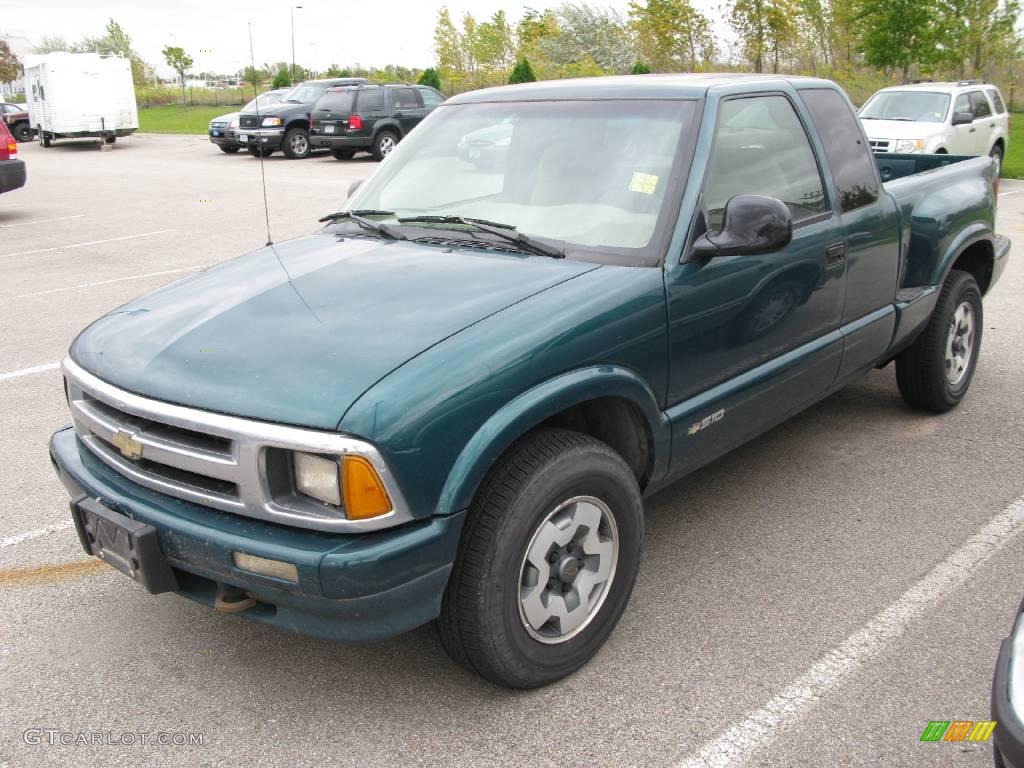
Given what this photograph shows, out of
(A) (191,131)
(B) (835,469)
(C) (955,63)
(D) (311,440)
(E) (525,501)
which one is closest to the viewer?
(D) (311,440)

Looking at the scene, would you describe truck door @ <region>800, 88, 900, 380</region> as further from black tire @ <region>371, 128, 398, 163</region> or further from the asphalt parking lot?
black tire @ <region>371, 128, 398, 163</region>

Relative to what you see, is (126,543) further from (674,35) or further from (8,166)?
(674,35)

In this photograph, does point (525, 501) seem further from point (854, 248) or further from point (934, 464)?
point (934, 464)

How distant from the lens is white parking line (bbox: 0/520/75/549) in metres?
4.00

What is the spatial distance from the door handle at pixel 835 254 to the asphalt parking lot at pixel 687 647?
1.06 meters

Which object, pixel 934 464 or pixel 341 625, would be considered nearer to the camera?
pixel 341 625

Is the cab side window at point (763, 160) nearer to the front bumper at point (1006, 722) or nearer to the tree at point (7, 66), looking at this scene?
the front bumper at point (1006, 722)

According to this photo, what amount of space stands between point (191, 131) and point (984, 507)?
35.4 m

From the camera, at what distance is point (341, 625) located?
101 inches

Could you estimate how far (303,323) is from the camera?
294cm

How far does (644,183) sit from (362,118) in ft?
64.2

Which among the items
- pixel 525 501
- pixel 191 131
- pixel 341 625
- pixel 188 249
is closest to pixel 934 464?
pixel 525 501

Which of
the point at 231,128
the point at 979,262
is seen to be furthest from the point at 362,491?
the point at 231,128

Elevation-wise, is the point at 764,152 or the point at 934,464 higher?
the point at 764,152
